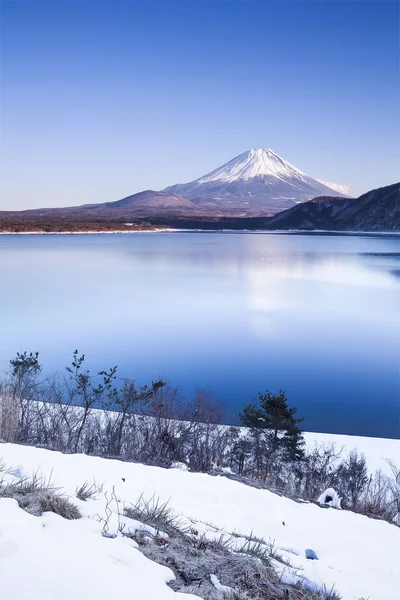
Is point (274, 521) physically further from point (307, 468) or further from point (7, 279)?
point (7, 279)

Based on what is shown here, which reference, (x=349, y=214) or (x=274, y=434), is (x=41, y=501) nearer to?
(x=274, y=434)

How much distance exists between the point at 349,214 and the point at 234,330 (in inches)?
4015

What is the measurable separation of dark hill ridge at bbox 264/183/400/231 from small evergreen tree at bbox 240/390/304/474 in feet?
330

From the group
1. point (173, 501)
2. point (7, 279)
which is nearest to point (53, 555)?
point (173, 501)

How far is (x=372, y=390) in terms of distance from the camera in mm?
14227

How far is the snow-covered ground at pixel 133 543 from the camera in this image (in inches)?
91.3

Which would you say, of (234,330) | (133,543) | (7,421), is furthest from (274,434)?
(234,330)

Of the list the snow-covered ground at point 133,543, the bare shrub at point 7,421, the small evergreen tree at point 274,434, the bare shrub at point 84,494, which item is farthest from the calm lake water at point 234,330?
the bare shrub at point 84,494

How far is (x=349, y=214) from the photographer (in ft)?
379

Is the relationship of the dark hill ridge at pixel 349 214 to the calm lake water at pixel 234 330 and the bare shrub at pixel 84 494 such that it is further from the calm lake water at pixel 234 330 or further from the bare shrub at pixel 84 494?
the bare shrub at pixel 84 494

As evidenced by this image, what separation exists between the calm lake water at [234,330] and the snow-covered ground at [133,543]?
7.41m

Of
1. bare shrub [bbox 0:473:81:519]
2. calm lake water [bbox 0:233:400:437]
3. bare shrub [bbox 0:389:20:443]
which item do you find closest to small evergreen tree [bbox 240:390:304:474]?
calm lake water [bbox 0:233:400:437]

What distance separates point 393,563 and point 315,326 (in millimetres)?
19098

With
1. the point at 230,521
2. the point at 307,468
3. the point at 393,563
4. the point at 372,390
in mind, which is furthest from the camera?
the point at 372,390
